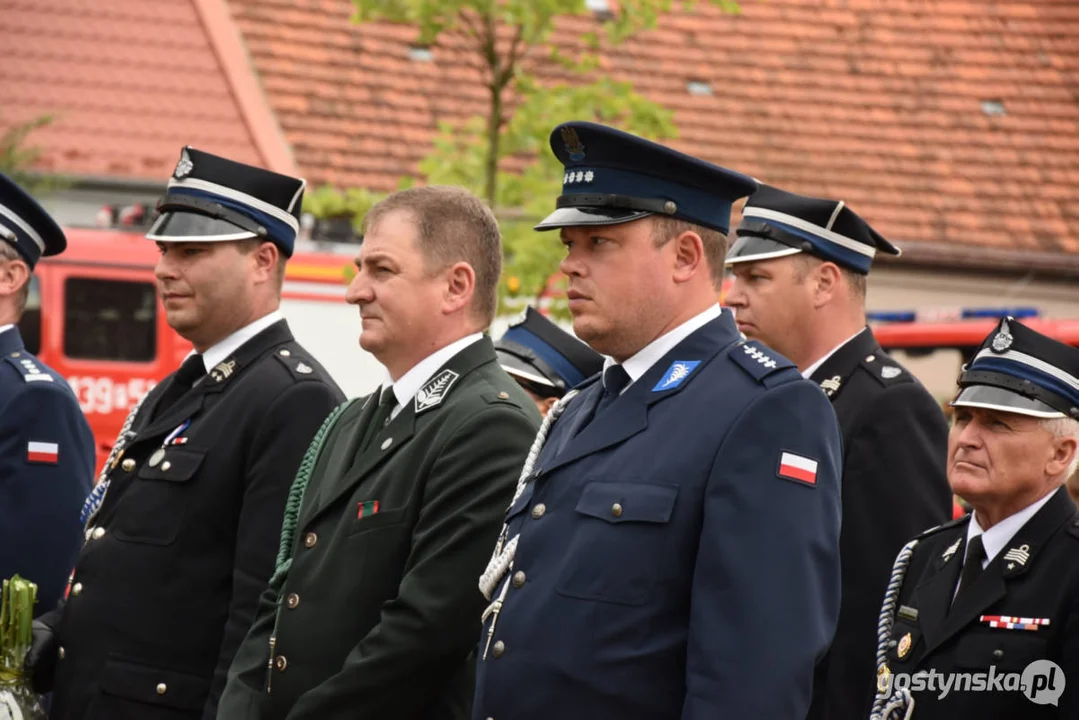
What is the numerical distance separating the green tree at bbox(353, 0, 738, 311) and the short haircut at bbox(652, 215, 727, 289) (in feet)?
21.1

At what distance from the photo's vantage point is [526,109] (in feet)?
33.5

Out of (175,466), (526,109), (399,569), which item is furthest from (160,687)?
(526,109)

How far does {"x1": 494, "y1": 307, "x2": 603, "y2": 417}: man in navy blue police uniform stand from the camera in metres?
6.12

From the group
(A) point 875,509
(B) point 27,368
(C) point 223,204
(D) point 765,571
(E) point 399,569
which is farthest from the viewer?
(B) point 27,368

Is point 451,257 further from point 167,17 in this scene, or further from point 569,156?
point 167,17

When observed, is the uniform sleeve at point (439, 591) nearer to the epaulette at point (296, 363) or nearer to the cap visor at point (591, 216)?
the cap visor at point (591, 216)

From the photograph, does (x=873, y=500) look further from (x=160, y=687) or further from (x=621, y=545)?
(x=160, y=687)

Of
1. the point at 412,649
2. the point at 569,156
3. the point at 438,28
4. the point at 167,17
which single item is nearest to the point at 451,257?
the point at 569,156

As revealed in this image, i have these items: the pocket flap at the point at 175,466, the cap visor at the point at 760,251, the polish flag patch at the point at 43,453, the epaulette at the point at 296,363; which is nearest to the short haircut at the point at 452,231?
the epaulette at the point at 296,363

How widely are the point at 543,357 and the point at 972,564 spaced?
7.80ft

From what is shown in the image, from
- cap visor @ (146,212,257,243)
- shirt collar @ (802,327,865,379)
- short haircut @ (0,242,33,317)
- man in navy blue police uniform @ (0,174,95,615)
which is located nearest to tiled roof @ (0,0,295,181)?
short haircut @ (0,242,33,317)

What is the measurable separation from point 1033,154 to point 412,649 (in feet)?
47.1

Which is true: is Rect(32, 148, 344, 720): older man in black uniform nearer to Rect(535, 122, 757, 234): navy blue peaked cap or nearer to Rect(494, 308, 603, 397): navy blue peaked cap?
Rect(494, 308, 603, 397): navy blue peaked cap

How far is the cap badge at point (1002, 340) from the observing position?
14.3ft
